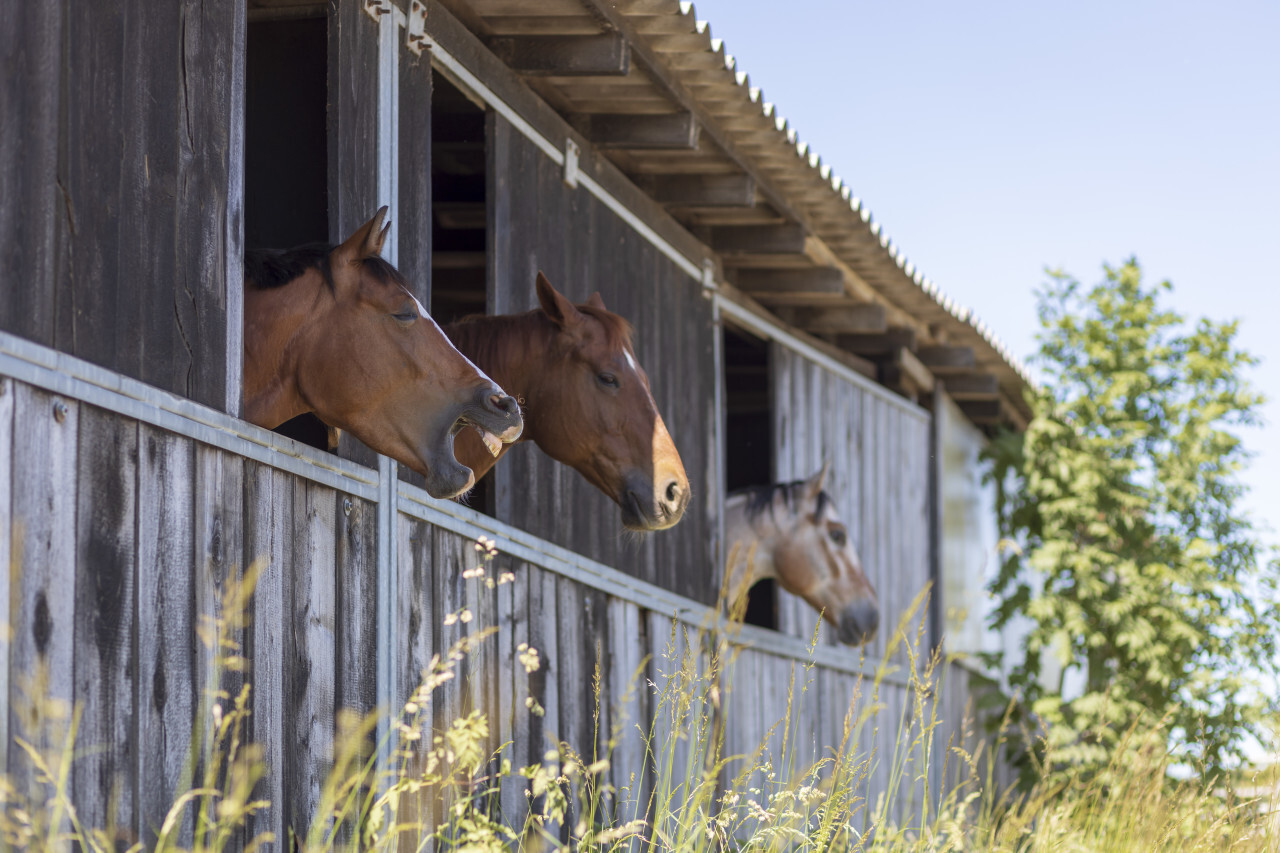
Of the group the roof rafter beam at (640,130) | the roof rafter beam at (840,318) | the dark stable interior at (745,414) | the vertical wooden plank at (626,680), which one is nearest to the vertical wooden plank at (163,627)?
the vertical wooden plank at (626,680)

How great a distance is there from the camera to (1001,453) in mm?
12672

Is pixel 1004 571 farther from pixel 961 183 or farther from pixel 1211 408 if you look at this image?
pixel 961 183

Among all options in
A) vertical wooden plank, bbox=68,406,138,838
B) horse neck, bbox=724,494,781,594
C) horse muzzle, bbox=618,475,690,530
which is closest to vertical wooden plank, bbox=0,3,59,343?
vertical wooden plank, bbox=68,406,138,838

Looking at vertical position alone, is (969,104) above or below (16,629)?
above

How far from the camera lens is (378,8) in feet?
17.8

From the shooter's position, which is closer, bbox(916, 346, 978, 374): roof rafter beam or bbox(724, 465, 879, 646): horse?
bbox(724, 465, 879, 646): horse

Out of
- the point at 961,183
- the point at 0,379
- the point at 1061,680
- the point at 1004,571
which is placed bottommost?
the point at 1061,680

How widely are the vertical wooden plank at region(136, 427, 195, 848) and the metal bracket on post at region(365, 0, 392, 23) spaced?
2016 mm

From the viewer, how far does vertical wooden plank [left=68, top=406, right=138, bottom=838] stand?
3523mm

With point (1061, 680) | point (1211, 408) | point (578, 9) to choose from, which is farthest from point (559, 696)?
point (1211, 408)

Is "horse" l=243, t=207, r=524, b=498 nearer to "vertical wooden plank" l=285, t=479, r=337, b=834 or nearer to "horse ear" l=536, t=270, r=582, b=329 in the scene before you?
"vertical wooden plank" l=285, t=479, r=337, b=834

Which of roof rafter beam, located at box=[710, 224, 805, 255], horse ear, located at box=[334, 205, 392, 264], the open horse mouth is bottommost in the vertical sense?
the open horse mouth

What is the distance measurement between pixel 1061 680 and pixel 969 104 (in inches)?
314

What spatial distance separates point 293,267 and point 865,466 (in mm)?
6767
